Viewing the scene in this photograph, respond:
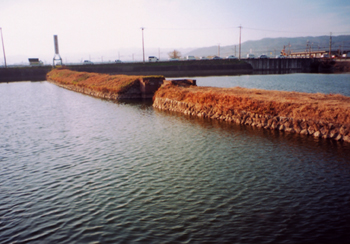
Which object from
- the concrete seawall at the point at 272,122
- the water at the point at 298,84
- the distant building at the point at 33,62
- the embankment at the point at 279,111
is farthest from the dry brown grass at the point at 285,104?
the distant building at the point at 33,62

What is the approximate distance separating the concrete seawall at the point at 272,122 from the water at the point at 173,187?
1220mm

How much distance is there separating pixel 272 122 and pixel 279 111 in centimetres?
154

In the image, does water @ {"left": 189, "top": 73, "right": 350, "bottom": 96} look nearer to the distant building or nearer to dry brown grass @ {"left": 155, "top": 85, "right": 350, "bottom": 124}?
dry brown grass @ {"left": 155, "top": 85, "right": 350, "bottom": 124}

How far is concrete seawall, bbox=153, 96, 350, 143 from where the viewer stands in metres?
23.8

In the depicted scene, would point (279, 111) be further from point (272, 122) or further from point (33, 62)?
point (33, 62)

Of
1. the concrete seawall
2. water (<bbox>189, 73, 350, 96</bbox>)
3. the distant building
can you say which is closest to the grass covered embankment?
the concrete seawall

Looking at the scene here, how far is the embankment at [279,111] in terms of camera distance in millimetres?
24375

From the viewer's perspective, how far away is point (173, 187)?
50.9ft

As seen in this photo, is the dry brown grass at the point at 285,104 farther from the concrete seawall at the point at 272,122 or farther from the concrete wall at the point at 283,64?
the concrete wall at the point at 283,64

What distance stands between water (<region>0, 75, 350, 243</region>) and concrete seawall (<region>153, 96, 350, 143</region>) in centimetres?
122

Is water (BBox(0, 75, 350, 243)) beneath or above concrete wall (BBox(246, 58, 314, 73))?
beneath

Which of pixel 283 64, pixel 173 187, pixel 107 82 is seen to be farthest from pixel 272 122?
pixel 283 64

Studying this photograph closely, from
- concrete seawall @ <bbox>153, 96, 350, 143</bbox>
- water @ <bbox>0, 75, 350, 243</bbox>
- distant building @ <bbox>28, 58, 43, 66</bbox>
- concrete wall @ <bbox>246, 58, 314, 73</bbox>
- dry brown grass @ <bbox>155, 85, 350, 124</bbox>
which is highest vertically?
distant building @ <bbox>28, 58, 43, 66</bbox>

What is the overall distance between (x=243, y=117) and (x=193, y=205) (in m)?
19.5
